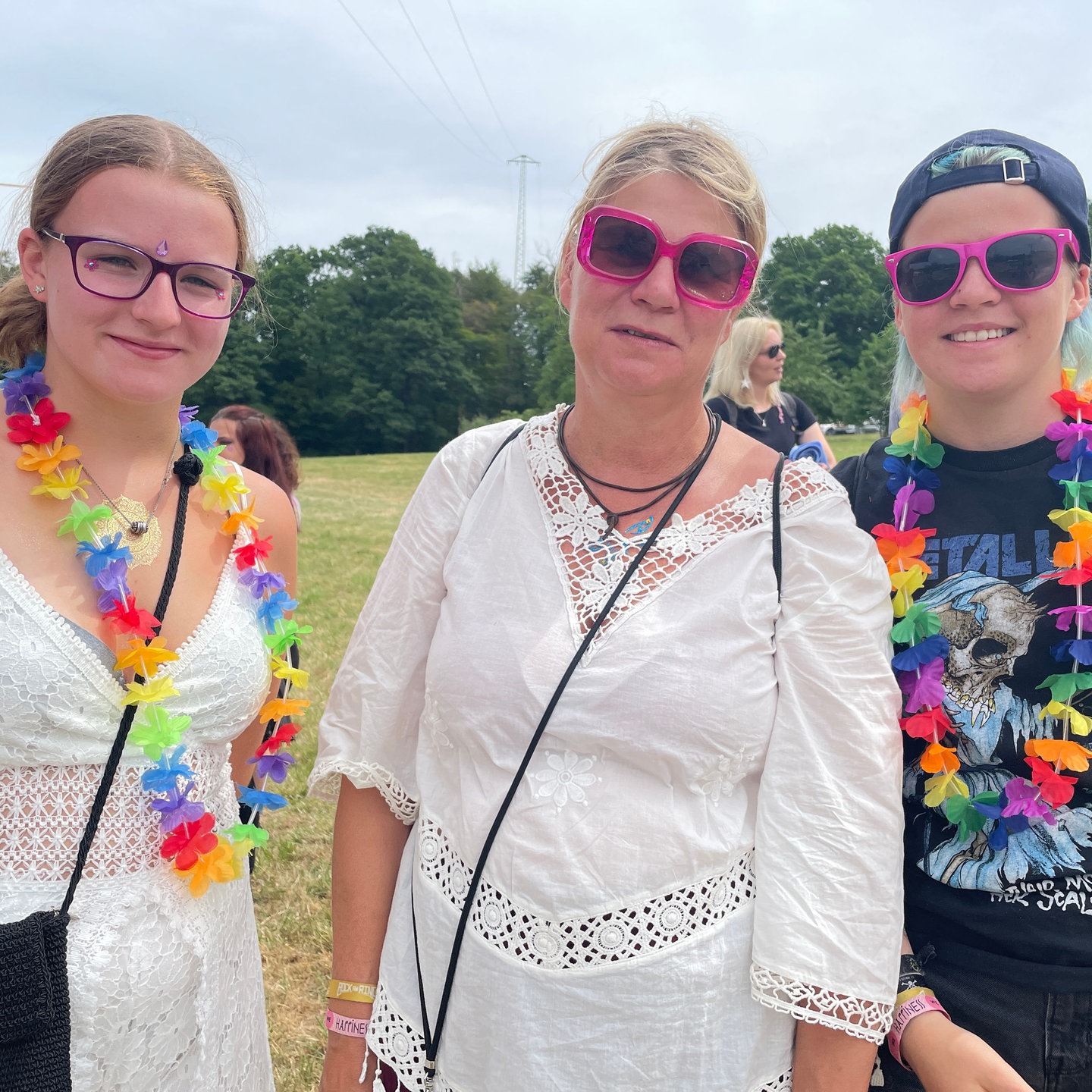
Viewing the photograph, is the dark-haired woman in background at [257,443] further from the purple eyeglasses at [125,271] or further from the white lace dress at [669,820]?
the white lace dress at [669,820]

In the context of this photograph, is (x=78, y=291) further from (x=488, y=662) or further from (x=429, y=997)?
(x=429, y=997)

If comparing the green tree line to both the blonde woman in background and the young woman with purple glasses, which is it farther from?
the young woman with purple glasses

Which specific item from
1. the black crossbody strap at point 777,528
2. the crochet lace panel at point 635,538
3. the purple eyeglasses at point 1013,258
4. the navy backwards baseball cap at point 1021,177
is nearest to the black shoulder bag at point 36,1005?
the crochet lace panel at point 635,538

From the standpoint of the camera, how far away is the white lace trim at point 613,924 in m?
1.38

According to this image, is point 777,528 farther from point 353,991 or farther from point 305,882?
point 305,882

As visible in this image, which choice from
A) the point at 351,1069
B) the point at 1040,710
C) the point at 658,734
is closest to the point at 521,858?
the point at 658,734

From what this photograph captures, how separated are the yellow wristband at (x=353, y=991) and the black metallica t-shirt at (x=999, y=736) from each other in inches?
41.4

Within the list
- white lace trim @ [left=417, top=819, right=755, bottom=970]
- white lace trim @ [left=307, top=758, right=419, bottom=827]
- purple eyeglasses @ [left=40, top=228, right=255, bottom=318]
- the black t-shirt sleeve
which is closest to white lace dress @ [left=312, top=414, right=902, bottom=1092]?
white lace trim @ [left=417, top=819, right=755, bottom=970]

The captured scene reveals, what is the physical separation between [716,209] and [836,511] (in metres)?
0.58

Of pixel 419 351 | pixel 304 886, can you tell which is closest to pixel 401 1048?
pixel 304 886

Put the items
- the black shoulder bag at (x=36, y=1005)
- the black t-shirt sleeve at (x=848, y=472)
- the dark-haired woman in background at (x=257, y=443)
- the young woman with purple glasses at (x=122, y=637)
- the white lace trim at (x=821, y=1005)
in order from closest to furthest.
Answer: the white lace trim at (x=821, y=1005) < the black shoulder bag at (x=36, y=1005) < the young woman with purple glasses at (x=122, y=637) < the black t-shirt sleeve at (x=848, y=472) < the dark-haired woman in background at (x=257, y=443)

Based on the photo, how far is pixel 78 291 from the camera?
1.63m

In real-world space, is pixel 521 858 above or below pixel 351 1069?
above

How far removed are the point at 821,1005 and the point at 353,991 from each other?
2.72 feet
